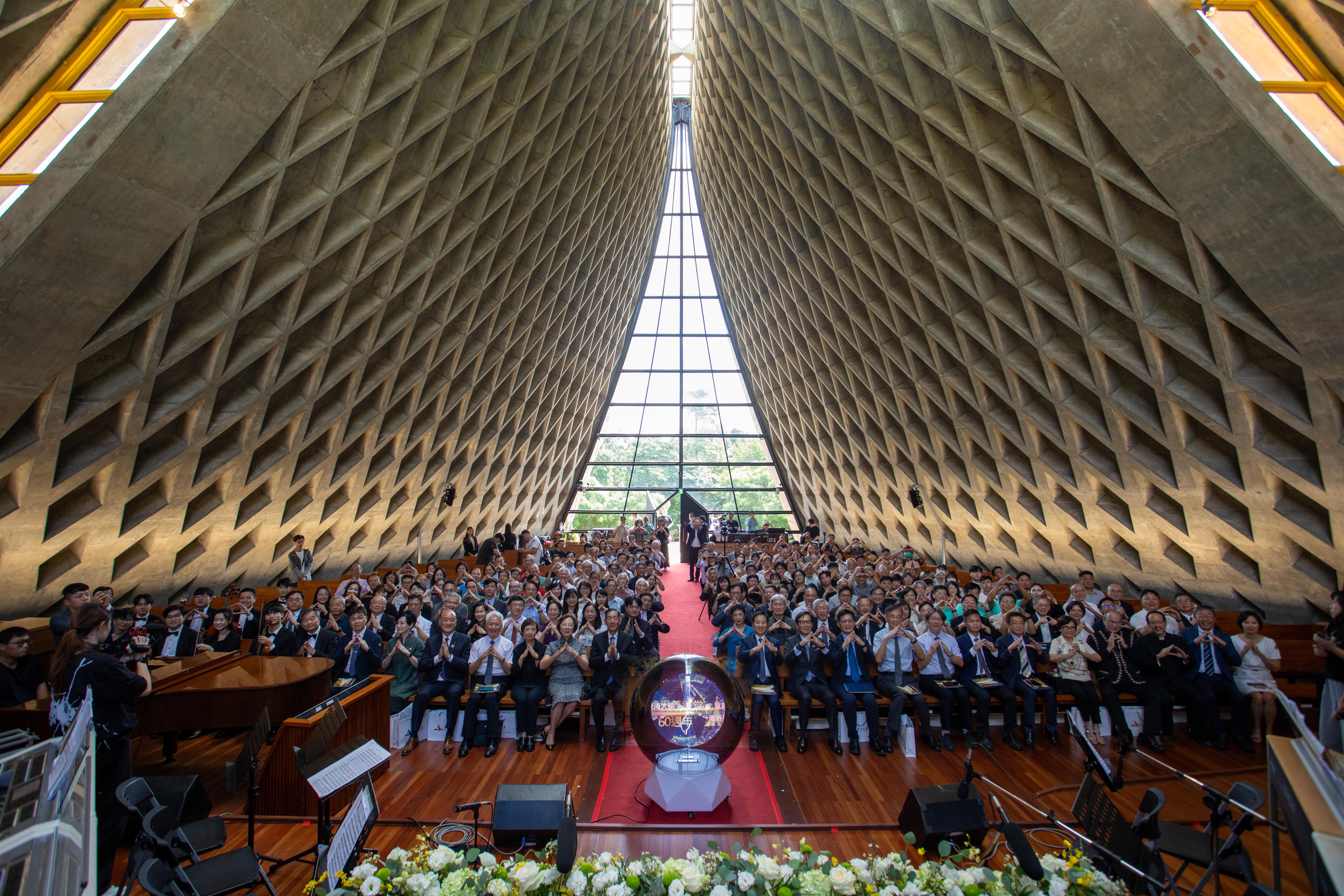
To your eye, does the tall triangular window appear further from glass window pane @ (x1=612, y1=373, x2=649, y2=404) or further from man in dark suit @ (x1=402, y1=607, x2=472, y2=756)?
man in dark suit @ (x1=402, y1=607, x2=472, y2=756)

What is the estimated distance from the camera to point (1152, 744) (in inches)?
303

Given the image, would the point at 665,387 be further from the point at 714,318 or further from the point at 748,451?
the point at 748,451

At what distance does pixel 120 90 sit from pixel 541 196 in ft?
34.2

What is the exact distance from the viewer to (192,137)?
7246mm

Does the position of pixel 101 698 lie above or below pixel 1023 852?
above

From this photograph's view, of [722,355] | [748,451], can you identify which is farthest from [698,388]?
[748,451]

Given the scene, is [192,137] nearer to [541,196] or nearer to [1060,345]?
[541,196]

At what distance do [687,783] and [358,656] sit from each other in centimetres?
505

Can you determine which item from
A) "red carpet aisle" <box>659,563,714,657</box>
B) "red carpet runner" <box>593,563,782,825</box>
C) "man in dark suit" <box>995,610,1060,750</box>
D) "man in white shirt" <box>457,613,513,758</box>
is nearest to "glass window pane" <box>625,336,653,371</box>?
"red carpet aisle" <box>659,563,714,657</box>

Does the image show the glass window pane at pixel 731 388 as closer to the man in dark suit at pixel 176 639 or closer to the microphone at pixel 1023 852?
the man in dark suit at pixel 176 639

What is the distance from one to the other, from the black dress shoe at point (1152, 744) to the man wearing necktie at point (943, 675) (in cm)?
205

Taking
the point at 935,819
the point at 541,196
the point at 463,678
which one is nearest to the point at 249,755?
the point at 463,678

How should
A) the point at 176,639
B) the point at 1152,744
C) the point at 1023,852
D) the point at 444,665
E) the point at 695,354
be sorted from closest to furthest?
the point at 1023,852 → the point at 1152,744 → the point at 444,665 → the point at 176,639 → the point at 695,354

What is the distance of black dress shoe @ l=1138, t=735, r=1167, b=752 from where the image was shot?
7.61 meters
